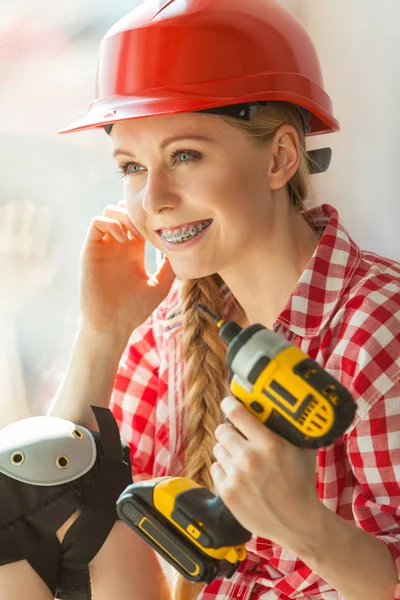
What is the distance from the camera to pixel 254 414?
3.20 feet

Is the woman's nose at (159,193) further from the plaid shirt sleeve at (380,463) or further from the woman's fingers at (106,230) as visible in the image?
the plaid shirt sleeve at (380,463)

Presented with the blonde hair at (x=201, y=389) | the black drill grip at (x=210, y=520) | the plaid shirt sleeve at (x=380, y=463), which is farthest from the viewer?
the blonde hair at (x=201, y=389)

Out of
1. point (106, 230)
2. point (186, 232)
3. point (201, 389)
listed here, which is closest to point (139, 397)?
point (201, 389)

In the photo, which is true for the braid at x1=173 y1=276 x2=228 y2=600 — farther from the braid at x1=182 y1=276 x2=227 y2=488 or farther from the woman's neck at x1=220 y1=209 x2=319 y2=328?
the woman's neck at x1=220 y1=209 x2=319 y2=328

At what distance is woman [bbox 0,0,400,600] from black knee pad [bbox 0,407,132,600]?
35 mm

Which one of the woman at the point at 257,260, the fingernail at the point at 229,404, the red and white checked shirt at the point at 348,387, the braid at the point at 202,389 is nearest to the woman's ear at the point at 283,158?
the woman at the point at 257,260

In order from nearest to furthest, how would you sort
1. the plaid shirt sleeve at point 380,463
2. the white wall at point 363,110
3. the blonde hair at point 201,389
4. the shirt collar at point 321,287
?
1. the plaid shirt sleeve at point 380,463
2. the shirt collar at point 321,287
3. the blonde hair at point 201,389
4. the white wall at point 363,110

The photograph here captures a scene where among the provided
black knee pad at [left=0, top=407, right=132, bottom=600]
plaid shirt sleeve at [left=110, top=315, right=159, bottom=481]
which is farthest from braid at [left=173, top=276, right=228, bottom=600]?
black knee pad at [left=0, top=407, right=132, bottom=600]

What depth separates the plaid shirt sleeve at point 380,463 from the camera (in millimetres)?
1168

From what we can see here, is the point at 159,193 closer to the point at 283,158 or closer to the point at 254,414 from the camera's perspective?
the point at 283,158

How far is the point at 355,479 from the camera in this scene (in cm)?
128

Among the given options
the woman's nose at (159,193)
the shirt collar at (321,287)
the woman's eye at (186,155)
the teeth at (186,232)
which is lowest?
the shirt collar at (321,287)

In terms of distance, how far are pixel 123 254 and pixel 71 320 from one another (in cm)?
41

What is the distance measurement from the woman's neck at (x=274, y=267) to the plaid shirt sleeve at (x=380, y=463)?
1.00 feet
